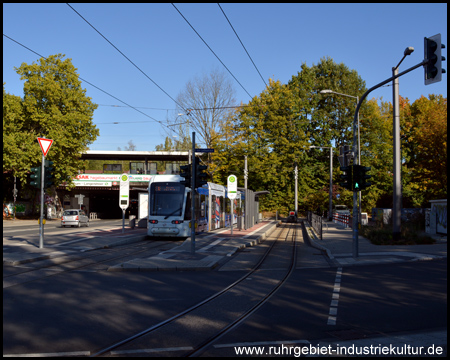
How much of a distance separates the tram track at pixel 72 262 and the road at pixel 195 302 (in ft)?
1.84

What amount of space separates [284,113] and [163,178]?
3428cm

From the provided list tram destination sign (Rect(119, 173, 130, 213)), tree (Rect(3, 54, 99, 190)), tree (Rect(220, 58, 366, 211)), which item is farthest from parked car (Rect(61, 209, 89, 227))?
tree (Rect(220, 58, 366, 211))

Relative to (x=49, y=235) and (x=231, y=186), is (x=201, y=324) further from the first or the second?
(x=49, y=235)

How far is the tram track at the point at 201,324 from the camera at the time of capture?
19.9 ft

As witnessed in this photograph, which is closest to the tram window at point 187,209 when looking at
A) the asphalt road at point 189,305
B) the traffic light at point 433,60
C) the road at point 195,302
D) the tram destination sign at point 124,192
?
the tram destination sign at point 124,192

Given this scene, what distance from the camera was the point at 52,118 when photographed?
4778cm

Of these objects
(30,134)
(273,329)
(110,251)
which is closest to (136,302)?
(273,329)

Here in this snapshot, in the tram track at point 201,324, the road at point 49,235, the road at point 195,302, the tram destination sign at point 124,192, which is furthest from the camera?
the tram destination sign at point 124,192

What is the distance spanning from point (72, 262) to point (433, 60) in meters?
13.0

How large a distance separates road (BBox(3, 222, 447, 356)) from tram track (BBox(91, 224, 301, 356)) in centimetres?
21

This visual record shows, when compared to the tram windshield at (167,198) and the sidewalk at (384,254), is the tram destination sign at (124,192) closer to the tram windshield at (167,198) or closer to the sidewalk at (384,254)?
the tram windshield at (167,198)

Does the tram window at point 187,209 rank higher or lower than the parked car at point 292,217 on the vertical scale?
higher

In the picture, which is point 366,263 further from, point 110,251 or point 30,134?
point 30,134

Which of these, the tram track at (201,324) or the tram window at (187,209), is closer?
the tram track at (201,324)
